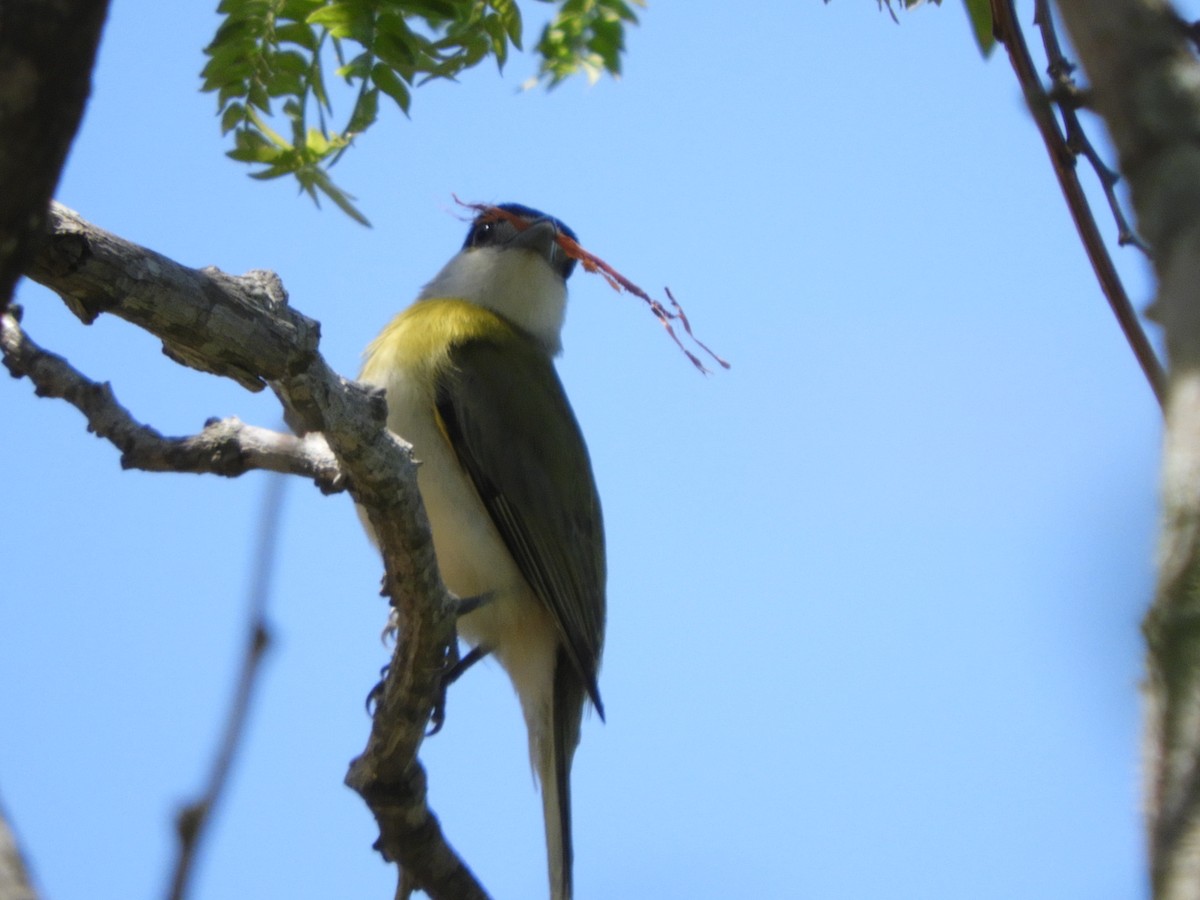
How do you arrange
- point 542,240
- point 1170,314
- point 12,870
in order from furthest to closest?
point 542,240
point 12,870
point 1170,314

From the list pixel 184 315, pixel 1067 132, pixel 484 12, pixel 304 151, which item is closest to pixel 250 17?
pixel 304 151

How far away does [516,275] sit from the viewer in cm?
644

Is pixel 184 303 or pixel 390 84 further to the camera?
pixel 390 84

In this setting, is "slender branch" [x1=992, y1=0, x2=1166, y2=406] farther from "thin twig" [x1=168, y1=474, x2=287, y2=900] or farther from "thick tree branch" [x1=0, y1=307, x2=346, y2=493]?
"thick tree branch" [x1=0, y1=307, x2=346, y2=493]

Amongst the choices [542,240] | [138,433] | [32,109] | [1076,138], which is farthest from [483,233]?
[32,109]

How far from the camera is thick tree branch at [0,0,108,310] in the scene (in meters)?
1.10

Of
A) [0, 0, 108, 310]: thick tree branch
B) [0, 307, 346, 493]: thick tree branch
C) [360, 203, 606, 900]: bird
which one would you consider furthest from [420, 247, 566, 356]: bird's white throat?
[0, 0, 108, 310]: thick tree branch

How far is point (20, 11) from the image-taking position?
1.11 m

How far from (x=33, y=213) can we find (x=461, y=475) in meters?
3.87

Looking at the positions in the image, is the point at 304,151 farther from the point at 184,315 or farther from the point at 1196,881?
the point at 1196,881

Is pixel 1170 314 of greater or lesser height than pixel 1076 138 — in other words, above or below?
below

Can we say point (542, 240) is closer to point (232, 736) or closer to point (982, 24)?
point (982, 24)

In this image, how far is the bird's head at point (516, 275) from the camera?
6.42 m

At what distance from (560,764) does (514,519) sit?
0.90 metres
